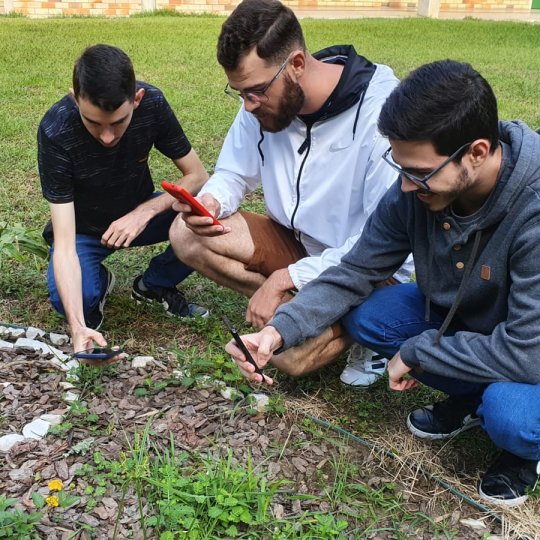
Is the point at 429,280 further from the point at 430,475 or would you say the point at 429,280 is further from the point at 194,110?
the point at 194,110

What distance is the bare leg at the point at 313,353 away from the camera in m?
2.75

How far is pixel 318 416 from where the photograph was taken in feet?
9.25

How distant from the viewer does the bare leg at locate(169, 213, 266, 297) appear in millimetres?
3248

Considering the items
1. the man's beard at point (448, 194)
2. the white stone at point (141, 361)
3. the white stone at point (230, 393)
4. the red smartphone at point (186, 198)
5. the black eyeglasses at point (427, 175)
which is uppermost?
the black eyeglasses at point (427, 175)

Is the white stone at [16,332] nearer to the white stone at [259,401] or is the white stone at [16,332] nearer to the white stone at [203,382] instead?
the white stone at [203,382]

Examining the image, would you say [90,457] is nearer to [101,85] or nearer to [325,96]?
[101,85]

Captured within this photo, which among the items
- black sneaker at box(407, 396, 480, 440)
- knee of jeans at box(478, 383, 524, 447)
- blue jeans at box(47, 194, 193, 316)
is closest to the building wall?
blue jeans at box(47, 194, 193, 316)

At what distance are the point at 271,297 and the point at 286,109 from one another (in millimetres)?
745

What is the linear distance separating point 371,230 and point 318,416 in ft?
2.38

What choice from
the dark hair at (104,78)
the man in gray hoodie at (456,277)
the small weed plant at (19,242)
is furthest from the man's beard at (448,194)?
the small weed plant at (19,242)

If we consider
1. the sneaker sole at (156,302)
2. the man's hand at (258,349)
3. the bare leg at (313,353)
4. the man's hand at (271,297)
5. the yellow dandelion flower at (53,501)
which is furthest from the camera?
the sneaker sole at (156,302)

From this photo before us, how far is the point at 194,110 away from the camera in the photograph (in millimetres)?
7352

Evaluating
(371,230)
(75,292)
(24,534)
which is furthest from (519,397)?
(75,292)

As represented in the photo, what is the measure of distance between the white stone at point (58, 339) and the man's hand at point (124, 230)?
1.47 feet
